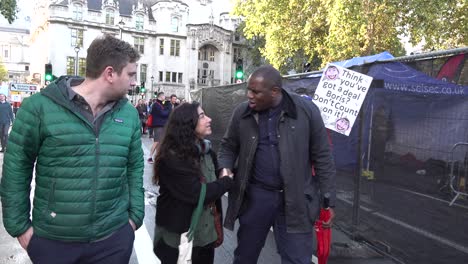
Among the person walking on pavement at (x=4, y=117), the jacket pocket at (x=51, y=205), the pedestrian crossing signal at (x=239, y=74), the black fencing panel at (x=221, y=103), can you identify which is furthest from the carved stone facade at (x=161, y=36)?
the jacket pocket at (x=51, y=205)

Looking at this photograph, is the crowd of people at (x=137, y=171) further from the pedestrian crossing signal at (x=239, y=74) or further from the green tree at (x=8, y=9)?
the green tree at (x=8, y=9)

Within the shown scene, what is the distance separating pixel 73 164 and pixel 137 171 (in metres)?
0.50

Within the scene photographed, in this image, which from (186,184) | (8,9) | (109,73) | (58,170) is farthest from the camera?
(8,9)

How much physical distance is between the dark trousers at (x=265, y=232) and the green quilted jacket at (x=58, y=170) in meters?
1.24

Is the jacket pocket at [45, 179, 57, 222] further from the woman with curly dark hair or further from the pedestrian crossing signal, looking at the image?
the pedestrian crossing signal

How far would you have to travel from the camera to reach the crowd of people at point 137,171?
232 cm

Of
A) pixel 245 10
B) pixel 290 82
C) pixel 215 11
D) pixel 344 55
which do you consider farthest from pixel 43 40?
pixel 290 82

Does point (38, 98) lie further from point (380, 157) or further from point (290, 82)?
point (290, 82)

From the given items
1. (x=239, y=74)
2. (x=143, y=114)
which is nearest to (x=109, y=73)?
(x=239, y=74)

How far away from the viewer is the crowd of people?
7.61 feet

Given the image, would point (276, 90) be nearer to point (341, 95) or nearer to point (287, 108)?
point (287, 108)

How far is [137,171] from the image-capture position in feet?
9.01

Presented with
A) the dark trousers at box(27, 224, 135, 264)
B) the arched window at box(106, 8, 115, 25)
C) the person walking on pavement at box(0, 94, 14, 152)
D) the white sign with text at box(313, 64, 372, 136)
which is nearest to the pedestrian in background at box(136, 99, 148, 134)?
the person walking on pavement at box(0, 94, 14, 152)

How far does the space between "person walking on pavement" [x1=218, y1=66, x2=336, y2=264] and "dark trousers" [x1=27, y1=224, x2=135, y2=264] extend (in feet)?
3.57
